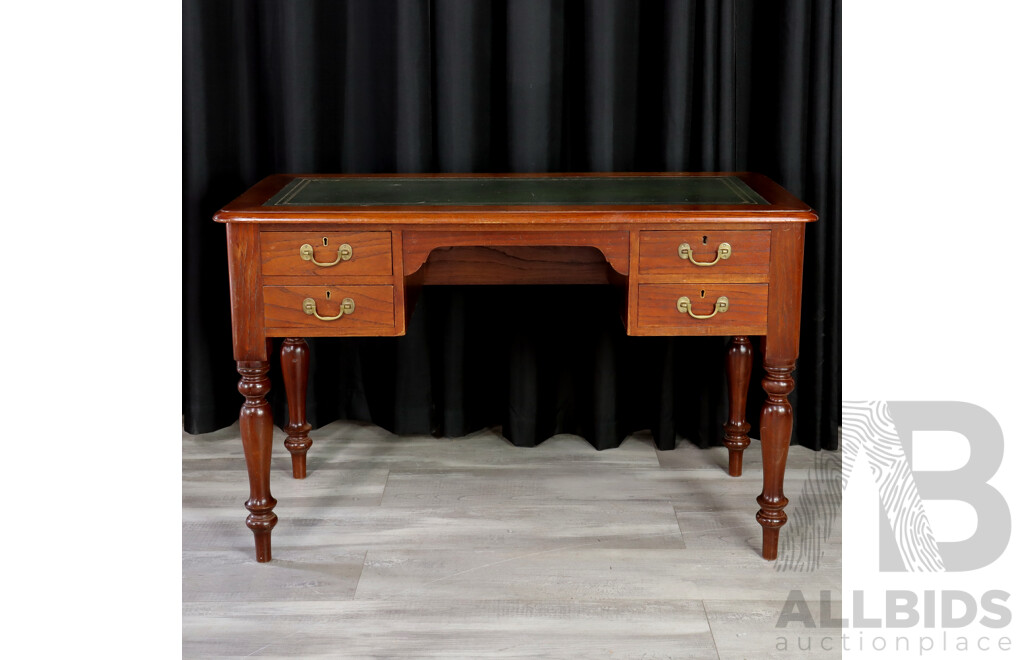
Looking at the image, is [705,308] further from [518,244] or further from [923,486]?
[923,486]

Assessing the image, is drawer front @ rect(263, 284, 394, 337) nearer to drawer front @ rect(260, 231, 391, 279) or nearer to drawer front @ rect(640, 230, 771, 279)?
drawer front @ rect(260, 231, 391, 279)

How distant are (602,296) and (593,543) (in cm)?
78

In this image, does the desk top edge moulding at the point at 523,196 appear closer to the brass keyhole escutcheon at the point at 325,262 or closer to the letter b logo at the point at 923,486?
the brass keyhole escutcheon at the point at 325,262

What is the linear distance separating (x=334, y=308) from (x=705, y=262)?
82 centimetres

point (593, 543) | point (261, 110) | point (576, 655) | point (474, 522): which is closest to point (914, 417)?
point (576, 655)

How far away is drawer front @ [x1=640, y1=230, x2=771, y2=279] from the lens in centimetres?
219

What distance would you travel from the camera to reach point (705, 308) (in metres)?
2.22

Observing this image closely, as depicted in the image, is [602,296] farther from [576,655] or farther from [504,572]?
[576,655]

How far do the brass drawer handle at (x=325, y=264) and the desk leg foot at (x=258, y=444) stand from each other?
262 millimetres

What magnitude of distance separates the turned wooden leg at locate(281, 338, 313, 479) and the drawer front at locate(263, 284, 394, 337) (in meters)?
0.50

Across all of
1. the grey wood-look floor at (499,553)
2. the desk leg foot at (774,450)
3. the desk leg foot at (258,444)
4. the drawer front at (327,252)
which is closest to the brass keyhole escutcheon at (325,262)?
the drawer front at (327,252)

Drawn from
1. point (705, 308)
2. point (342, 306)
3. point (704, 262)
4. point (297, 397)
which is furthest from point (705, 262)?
Answer: point (297, 397)

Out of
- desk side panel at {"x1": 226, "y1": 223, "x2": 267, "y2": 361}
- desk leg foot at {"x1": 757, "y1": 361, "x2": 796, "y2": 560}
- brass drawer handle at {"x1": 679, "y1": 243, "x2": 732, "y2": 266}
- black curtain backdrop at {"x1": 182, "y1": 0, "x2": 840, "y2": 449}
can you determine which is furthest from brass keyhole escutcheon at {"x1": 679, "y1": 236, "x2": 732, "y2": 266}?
desk side panel at {"x1": 226, "y1": 223, "x2": 267, "y2": 361}

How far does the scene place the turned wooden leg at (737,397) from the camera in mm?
2686
